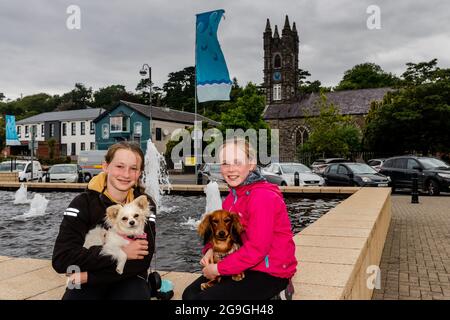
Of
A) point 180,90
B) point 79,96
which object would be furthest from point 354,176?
point 79,96

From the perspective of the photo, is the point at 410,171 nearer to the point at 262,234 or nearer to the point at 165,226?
the point at 165,226

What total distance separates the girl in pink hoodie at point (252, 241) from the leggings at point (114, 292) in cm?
39

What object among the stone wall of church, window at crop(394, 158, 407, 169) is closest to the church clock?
the stone wall of church

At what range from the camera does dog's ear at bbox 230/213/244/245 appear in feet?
10.2

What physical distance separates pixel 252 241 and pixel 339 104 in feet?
230

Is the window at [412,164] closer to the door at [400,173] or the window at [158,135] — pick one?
the door at [400,173]

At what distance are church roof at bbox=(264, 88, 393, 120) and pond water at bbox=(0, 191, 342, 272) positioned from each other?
50.9 metres

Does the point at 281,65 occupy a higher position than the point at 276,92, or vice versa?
the point at 281,65

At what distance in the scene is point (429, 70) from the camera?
42031mm

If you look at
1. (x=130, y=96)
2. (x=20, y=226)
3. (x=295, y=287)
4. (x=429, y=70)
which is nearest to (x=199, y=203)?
(x=20, y=226)

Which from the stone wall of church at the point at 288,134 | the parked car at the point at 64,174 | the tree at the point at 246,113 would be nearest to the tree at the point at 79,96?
the stone wall of church at the point at 288,134

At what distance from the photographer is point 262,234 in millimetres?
2992
